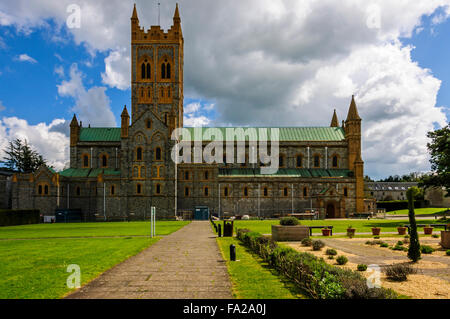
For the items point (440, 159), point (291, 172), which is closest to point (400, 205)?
point (291, 172)

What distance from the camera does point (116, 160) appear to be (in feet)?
253

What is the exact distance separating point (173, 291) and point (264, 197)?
62043 mm

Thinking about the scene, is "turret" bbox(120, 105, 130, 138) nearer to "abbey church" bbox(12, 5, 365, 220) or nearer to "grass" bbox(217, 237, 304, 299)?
"abbey church" bbox(12, 5, 365, 220)

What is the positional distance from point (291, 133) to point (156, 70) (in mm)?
33290

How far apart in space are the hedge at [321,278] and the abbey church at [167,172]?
55.4 metres

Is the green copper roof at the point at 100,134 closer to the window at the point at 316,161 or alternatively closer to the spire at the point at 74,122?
the spire at the point at 74,122

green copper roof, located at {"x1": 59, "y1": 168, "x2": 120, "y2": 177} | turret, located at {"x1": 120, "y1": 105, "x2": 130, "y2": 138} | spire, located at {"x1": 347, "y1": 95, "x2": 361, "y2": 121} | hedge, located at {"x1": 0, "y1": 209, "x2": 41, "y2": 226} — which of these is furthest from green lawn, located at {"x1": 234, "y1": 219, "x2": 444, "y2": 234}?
hedge, located at {"x1": 0, "y1": 209, "x2": 41, "y2": 226}

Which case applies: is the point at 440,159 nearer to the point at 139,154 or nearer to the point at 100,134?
the point at 139,154

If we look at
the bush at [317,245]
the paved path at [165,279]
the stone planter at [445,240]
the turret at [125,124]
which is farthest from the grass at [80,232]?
the turret at [125,124]

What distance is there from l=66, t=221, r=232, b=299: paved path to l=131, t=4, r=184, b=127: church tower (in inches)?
2388

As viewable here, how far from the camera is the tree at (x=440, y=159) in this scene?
159 ft

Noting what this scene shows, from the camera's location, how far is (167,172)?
229 ft

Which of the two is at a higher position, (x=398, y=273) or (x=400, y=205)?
(x=398, y=273)
